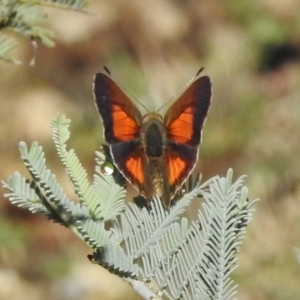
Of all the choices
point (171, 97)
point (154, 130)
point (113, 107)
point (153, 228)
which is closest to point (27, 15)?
point (113, 107)

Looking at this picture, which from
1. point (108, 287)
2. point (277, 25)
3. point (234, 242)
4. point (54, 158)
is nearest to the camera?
point (234, 242)

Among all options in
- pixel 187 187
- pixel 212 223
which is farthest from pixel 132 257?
pixel 187 187

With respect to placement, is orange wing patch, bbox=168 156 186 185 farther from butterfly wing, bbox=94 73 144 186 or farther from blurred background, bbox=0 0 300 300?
blurred background, bbox=0 0 300 300

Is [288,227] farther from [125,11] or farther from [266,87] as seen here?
[125,11]

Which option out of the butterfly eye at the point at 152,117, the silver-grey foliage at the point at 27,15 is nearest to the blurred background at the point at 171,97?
the butterfly eye at the point at 152,117

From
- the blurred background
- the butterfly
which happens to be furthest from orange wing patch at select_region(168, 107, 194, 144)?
the blurred background

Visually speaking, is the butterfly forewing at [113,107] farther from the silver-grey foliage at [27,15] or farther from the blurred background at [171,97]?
the blurred background at [171,97]

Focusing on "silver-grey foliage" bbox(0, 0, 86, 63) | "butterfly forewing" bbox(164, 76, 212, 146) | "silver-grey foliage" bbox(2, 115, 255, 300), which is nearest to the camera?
"silver-grey foliage" bbox(2, 115, 255, 300)
